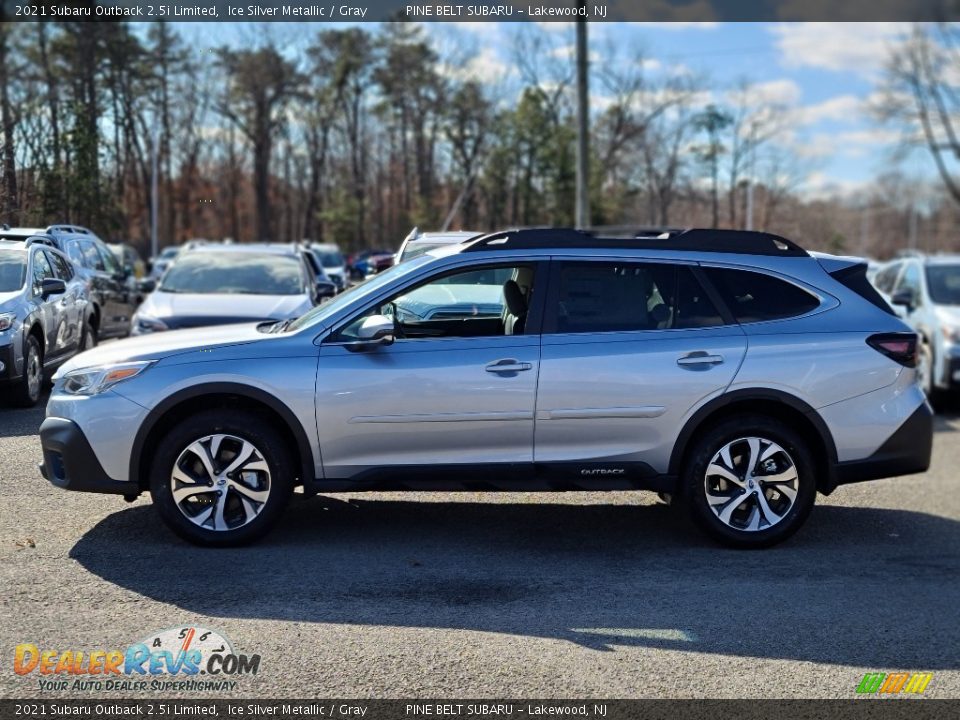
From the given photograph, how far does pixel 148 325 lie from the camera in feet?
35.2

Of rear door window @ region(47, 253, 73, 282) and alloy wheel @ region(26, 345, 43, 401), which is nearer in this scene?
alloy wheel @ region(26, 345, 43, 401)

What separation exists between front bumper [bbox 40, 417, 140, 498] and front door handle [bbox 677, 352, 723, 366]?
3.18m

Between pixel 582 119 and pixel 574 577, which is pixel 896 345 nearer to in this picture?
pixel 574 577

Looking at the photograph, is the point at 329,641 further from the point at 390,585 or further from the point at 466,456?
the point at 466,456

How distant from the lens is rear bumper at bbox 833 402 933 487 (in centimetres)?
638

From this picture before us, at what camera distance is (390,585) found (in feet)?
18.2

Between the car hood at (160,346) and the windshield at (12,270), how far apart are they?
A: 13.4ft

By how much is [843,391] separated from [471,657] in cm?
298

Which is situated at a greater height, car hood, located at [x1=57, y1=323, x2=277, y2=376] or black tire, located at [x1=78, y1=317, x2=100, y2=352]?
car hood, located at [x1=57, y1=323, x2=277, y2=376]

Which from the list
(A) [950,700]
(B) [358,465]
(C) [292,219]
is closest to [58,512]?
(B) [358,465]

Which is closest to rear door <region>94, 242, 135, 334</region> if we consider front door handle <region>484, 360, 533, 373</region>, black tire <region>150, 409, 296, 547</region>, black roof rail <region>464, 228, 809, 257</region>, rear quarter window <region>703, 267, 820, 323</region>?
black tire <region>150, 409, 296, 547</region>

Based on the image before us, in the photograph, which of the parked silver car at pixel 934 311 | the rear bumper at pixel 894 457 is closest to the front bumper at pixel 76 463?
the rear bumper at pixel 894 457

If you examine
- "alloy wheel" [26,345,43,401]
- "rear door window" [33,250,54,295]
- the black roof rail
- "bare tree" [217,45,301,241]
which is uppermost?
"bare tree" [217,45,301,241]

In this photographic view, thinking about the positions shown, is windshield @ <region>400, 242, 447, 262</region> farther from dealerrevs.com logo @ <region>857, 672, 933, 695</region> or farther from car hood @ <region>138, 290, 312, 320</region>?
dealerrevs.com logo @ <region>857, 672, 933, 695</region>
